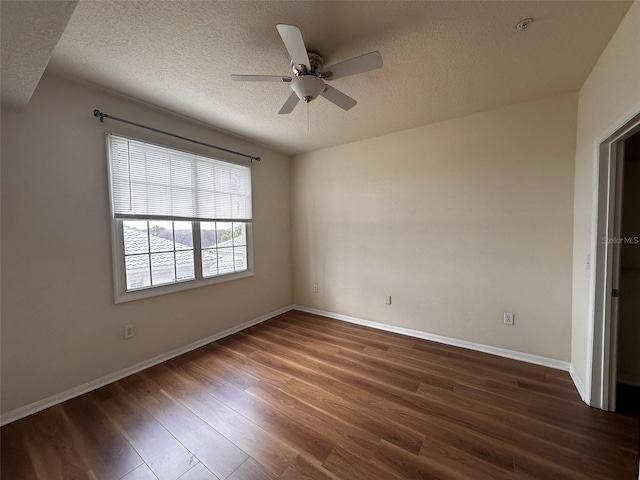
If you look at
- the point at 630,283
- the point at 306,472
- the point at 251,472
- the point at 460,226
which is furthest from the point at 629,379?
the point at 251,472

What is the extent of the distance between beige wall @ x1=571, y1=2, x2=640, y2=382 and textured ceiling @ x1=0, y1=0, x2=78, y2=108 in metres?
2.71

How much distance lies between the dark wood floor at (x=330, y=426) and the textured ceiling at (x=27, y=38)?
225 cm

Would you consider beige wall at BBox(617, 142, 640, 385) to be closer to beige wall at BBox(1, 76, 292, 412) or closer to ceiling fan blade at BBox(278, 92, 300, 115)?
ceiling fan blade at BBox(278, 92, 300, 115)

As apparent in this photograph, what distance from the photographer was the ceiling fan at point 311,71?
4.40 feet

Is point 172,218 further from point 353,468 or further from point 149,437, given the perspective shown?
point 353,468

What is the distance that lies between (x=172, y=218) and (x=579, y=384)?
3.94m

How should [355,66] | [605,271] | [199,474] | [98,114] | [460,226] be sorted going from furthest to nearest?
[460,226], [98,114], [605,271], [355,66], [199,474]

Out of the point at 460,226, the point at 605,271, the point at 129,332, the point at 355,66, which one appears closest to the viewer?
the point at 355,66

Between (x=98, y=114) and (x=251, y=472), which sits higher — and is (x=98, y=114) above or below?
above

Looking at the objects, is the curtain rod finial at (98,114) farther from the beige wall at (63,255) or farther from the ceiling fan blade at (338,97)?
the ceiling fan blade at (338,97)

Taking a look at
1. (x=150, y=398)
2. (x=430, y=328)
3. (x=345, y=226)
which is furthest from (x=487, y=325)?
(x=150, y=398)

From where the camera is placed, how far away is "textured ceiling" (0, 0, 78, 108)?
104 cm

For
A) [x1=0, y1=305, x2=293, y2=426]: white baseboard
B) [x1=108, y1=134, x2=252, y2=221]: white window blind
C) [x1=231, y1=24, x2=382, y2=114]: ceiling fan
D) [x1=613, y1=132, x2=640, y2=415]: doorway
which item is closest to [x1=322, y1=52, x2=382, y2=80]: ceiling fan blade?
[x1=231, y1=24, x2=382, y2=114]: ceiling fan

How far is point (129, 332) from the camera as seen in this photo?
2297 millimetres
